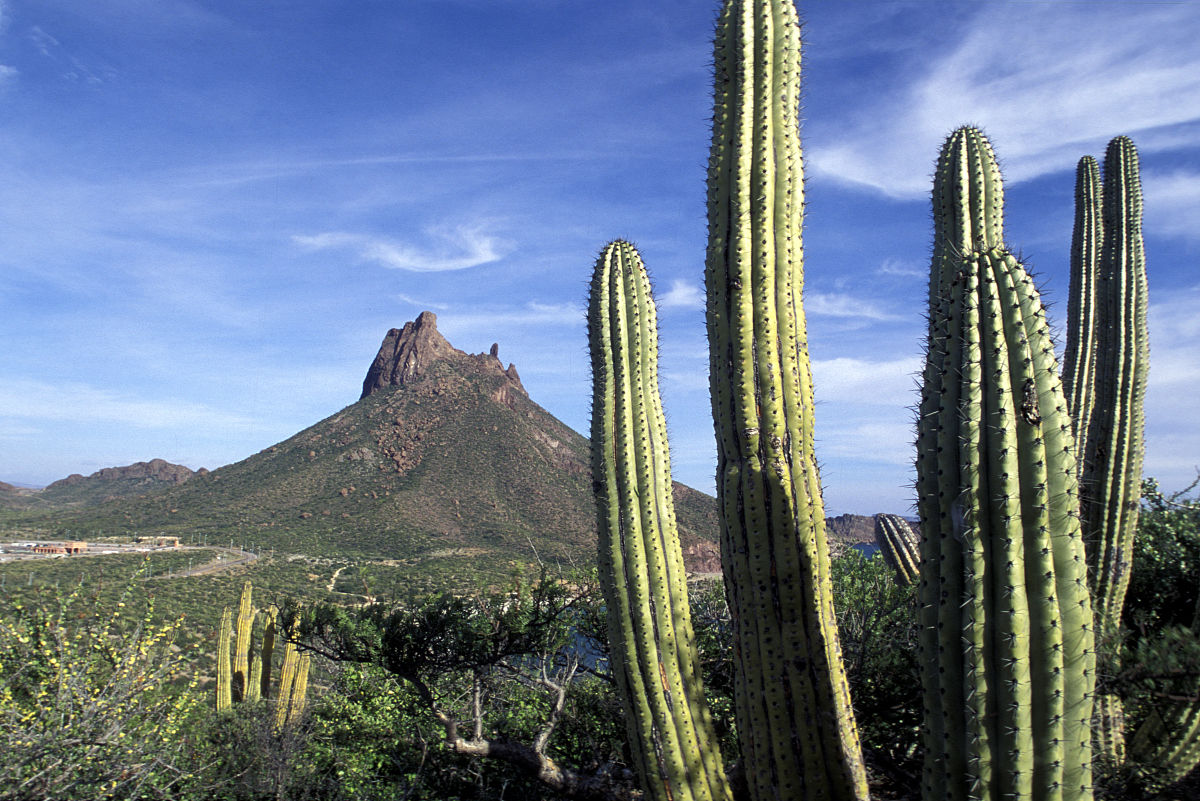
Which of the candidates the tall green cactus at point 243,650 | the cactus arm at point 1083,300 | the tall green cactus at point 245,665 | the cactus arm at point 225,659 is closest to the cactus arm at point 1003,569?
the cactus arm at point 1083,300

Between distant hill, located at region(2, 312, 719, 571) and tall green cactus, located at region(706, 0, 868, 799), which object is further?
distant hill, located at region(2, 312, 719, 571)

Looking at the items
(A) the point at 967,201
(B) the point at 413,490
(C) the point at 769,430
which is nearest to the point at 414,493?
(B) the point at 413,490

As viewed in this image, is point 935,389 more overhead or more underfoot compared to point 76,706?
more overhead

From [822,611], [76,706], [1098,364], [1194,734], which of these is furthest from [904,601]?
[76,706]

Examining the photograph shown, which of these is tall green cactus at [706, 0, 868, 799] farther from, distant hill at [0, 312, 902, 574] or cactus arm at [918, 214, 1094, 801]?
distant hill at [0, 312, 902, 574]

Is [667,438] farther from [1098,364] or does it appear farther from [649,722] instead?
[1098,364]

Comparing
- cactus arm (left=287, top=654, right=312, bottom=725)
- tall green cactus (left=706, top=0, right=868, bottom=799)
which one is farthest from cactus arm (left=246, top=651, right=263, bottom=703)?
tall green cactus (left=706, top=0, right=868, bottom=799)
